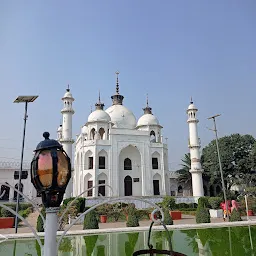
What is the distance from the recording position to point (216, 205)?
25.7 meters

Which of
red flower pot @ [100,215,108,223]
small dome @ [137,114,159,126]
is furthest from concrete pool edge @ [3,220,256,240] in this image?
small dome @ [137,114,159,126]

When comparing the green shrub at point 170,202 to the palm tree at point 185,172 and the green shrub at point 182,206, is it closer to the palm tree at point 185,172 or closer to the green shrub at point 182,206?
the green shrub at point 182,206

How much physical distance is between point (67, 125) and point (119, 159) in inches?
278

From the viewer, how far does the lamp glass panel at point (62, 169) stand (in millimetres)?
3402

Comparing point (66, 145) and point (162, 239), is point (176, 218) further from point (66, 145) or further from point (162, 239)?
point (66, 145)

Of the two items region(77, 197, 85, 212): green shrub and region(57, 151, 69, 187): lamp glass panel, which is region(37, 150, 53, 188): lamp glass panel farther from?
region(77, 197, 85, 212): green shrub

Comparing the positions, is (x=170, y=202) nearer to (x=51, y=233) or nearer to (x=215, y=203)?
(x=215, y=203)

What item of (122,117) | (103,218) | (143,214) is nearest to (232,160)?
(122,117)

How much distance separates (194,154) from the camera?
33.5 meters

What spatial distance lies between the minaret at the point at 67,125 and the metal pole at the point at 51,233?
27.0 m

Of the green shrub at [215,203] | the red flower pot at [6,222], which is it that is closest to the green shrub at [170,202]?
the green shrub at [215,203]

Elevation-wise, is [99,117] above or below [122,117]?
below

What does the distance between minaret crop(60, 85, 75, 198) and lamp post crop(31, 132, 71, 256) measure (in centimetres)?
2702

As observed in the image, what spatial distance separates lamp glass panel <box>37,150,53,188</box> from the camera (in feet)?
11.0
